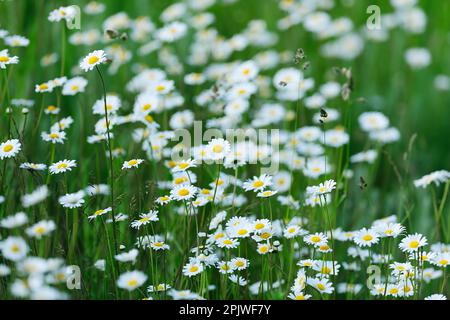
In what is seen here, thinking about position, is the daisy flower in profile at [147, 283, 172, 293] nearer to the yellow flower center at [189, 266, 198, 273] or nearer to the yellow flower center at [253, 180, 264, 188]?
the yellow flower center at [189, 266, 198, 273]

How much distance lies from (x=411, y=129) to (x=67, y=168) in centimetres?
175

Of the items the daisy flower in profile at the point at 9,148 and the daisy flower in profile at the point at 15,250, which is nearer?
the daisy flower in profile at the point at 15,250

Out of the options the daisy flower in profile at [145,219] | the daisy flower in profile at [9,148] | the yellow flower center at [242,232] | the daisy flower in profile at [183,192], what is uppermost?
the daisy flower in profile at [9,148]

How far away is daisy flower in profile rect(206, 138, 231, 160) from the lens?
1841 millimetres

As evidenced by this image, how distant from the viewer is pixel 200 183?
211 centimetres

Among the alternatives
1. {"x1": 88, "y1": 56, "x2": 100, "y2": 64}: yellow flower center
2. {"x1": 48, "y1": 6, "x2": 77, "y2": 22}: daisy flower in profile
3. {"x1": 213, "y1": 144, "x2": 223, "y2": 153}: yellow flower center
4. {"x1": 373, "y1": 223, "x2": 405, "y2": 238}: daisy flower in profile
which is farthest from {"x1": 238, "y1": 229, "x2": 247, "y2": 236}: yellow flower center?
{"x1": 48, "y1": 6, "x2": 77, "y2": 22}: daisy flower in profile

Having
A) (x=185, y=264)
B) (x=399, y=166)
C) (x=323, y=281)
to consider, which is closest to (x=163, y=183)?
(x=185, y=264)

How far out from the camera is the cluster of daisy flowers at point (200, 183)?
1.73m

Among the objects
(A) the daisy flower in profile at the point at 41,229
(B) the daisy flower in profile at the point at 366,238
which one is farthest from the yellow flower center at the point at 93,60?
(B) the daisy flower in profile at the point at 366,238

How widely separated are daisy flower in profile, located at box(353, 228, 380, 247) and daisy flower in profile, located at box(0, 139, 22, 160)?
2.88 ft

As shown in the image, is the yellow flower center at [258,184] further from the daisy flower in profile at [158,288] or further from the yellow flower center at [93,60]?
the yellow flower center at [93,60]

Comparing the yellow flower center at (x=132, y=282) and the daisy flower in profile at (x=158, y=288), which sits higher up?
the yellow flower center at (x=132, y=282)

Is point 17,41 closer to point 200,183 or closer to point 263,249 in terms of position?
point 200,183

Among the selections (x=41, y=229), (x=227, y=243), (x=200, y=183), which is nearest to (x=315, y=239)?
(x=227, y=243)
